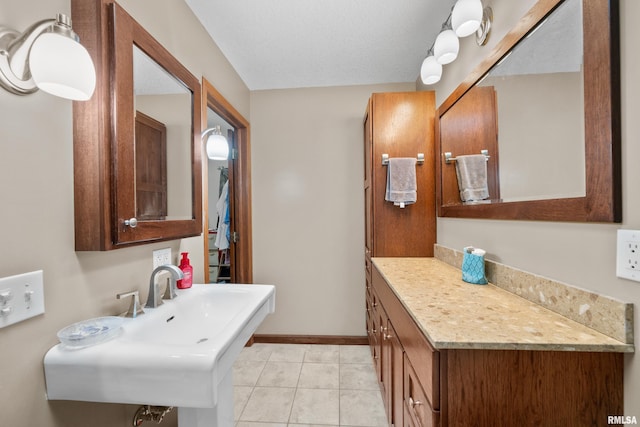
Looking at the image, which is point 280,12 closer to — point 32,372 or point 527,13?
point 527,13

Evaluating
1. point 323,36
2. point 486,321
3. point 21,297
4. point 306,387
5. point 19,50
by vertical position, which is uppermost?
point 323,36

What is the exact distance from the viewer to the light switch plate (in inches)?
26.1

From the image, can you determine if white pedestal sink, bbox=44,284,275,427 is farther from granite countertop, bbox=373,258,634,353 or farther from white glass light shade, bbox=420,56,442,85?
white glass light shade, bbox=420,56,442,85

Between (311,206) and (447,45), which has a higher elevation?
(447,45)

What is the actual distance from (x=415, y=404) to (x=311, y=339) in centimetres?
177

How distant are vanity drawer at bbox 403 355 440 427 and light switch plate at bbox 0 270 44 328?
1.12 meters

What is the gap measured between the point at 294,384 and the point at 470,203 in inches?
67.9

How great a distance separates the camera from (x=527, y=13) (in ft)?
3.47

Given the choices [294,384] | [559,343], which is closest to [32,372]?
[559,343]

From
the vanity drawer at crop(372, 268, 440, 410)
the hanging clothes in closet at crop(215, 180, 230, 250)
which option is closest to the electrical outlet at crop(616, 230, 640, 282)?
the vanity drawer at crop(372, 268, 440, 410)

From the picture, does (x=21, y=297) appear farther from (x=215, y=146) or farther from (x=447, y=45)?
(x=447, y=45)

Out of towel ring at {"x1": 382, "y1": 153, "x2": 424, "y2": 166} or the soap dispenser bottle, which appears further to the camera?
towel ring at {"x1": 382, "y1": 153, "x2": 424, "y2": 166}

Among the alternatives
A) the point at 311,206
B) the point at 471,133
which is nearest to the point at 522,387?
the point at 471,133

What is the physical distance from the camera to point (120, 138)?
0.92 metres
